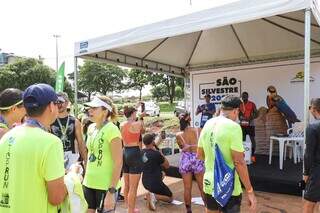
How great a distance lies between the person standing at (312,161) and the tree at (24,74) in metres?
35.3

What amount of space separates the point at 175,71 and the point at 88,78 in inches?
1565

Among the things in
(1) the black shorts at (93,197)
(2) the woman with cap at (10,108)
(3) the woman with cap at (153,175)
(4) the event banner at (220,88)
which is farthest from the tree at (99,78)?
(2) the woman with cap at (10,108)

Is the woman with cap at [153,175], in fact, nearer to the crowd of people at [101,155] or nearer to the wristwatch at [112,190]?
the crowd of people at [101,155]

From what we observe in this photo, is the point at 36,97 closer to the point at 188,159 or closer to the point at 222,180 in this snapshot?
the point at 222,180

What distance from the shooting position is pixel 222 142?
122 inches

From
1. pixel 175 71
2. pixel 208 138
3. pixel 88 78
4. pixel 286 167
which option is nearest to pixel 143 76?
pixel 88 78

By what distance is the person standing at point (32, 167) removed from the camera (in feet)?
5.86

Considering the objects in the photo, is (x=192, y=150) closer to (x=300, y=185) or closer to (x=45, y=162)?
(x=300, y=185)

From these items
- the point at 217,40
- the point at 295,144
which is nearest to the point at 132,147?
the point at 295,144

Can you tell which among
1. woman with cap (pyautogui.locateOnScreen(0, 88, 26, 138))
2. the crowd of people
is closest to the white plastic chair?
the crowd of people

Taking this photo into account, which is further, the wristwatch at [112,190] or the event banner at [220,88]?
the event banner at [220,88]

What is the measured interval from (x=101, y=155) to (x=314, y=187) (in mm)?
2383

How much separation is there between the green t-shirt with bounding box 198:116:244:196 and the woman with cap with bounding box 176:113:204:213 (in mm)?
1625

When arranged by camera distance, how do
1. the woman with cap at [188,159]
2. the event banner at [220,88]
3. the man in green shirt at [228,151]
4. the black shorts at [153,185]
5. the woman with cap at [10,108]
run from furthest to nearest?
the event banner at [220,88] → the black shorts at [153,185] → the woman with cap at [188,159] → the man in green shirt at [228,151] → the woman with cap at [10,108]
